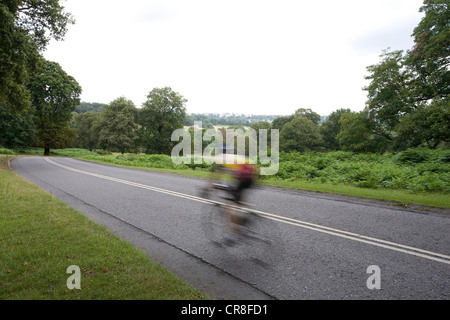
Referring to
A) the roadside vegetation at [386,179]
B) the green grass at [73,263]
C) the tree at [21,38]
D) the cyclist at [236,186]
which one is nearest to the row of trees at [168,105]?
the tree at [21,38]

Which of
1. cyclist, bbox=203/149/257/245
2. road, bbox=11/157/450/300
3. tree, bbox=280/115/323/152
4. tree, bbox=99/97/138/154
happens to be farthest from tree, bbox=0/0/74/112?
tree, bbox=280/115/323/152

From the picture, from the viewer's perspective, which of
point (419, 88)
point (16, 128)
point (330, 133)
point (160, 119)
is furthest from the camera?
point (330, 133)

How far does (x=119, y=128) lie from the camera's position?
45125mm

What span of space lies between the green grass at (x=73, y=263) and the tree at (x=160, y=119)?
42.0 meters

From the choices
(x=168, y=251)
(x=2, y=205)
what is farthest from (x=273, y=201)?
(x=2, y=205)

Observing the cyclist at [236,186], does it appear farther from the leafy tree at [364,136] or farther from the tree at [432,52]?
the leafy tree at [364,136]

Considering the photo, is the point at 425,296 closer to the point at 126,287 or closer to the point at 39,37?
the point at 126,287

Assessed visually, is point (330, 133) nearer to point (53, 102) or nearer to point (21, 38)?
point (21, 38)

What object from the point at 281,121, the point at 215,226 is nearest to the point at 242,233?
the point at 215,226

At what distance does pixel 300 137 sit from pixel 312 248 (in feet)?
154

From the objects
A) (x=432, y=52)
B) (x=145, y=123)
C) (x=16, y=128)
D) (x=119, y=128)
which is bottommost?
(x=16, y=128)

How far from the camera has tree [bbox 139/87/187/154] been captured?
46.2 m

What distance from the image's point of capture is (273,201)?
7785 mm
